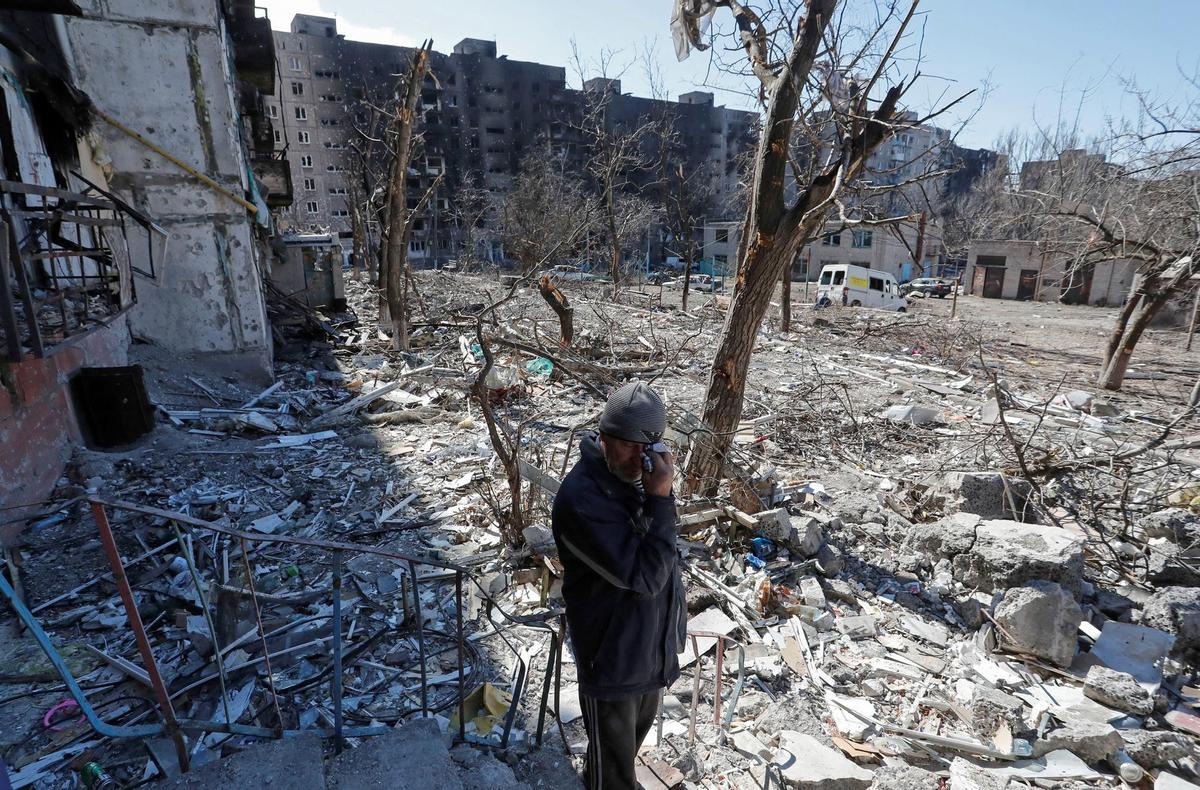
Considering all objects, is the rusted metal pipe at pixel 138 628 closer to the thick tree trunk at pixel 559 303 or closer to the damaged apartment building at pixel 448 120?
the thick tree trunk at pixel 559 303

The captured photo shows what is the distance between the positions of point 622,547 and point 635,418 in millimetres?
484

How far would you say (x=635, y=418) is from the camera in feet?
7.31

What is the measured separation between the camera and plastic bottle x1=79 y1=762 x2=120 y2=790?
252cm

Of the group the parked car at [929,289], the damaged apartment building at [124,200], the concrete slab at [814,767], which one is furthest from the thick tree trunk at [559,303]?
the parked car at [929,289]

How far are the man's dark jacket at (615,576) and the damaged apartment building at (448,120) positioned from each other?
1804 inches

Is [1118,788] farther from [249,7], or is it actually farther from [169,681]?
[249,7]

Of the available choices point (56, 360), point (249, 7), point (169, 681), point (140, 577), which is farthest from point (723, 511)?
point (249, 7)

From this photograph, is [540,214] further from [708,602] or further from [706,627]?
[706,627]

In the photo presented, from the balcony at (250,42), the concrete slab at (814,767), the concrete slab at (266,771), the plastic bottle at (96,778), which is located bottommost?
the concrete slab at (814,767)

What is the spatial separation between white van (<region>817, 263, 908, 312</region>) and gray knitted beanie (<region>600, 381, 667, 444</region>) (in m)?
26.3

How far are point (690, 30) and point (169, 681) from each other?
250 inches

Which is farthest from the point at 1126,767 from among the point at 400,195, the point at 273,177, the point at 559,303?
the point at 273,177

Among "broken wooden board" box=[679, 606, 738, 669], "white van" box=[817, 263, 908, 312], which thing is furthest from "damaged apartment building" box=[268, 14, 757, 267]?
"broken wooden board" box=[679, 606, 738, 669]

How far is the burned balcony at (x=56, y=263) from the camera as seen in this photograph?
3770 mm
